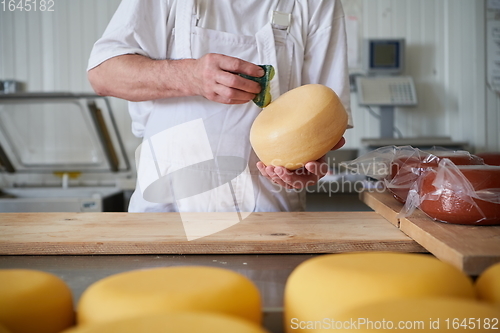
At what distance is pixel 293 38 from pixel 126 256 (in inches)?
30.6

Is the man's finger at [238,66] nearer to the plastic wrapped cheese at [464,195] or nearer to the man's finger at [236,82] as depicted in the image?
the man's finger at [236,82]

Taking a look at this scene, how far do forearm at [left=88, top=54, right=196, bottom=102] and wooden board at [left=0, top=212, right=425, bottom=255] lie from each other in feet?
1.09

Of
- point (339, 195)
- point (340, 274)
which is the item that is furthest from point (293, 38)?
point (339, 195)

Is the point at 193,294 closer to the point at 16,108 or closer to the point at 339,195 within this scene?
the point at 339,195

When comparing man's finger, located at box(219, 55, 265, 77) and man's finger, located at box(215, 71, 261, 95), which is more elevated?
man's finger, located at box(219, 55, 265, 77)

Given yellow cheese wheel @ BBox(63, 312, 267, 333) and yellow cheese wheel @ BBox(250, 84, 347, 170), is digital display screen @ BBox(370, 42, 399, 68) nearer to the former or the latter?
yellow cheese wheel @ BBox(250, 84, 347, 170)

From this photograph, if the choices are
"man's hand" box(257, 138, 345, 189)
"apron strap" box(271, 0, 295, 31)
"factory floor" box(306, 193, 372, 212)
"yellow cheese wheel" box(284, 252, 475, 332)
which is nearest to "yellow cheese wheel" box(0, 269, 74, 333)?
"yellow cheese wheel" box(284, 252, 475, 332)

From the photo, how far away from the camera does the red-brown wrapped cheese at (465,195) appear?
2.61 feet

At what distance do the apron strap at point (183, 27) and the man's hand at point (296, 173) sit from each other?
402 millimetres

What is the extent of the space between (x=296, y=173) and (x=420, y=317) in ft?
2.35

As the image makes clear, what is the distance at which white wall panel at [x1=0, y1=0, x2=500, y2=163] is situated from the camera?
117 inches

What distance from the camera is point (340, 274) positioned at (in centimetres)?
46

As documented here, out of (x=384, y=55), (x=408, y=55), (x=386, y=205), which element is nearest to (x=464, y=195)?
(x=386, y=205)

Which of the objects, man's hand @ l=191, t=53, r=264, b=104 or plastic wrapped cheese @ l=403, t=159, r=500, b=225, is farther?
man's hand @ l=191, t=53, r=264, b=104
